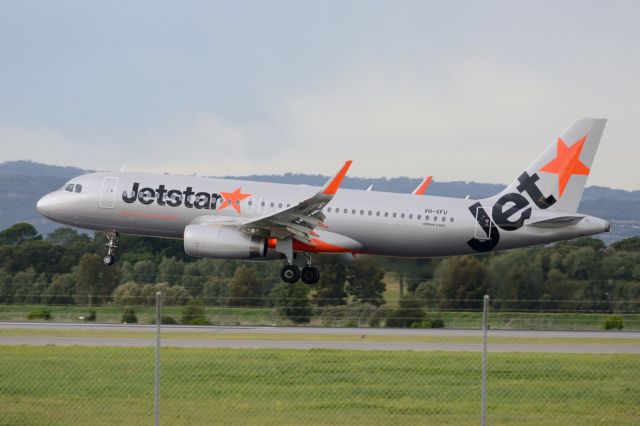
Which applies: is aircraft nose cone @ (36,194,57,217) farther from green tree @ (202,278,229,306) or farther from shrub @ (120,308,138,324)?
green tree @ (202,278,229,306)

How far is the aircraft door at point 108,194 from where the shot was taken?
4091cm

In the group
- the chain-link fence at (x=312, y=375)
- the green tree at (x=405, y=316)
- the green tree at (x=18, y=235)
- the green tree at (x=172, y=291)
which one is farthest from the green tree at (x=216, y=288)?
the green tree at (x=18, y=235)

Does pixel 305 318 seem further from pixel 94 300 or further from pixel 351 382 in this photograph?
pixel 351 382

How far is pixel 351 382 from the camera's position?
73.2 feet

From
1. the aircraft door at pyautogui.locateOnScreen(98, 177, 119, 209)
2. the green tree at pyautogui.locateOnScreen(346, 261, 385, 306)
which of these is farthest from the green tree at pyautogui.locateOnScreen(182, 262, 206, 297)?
the aircraft door at pyautogui.locateOnScreen(98, 177, 119, 209)

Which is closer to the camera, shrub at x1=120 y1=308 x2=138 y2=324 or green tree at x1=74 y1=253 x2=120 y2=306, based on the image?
shrub at x1=120 y1=308 x2=138 y2=324

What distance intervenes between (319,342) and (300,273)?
1026cm

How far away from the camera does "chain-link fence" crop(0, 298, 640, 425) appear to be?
1911 cm

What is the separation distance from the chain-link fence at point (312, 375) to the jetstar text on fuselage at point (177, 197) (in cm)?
566

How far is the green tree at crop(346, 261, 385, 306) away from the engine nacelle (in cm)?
470

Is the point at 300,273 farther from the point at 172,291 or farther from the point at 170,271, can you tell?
the point at 170,271

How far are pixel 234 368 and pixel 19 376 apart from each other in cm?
469

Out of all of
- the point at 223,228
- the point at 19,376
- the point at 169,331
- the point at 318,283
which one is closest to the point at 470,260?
the point at 318,283

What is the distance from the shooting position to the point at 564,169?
42.0 m
